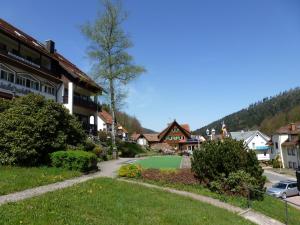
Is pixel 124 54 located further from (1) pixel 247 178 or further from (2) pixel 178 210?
(2) pixel 178 210

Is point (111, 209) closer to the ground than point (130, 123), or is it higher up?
closer to the ground

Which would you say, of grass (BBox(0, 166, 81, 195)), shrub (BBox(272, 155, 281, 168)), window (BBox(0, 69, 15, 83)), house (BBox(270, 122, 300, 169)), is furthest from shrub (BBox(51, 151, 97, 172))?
shrub (BBox(272, 155, 281, 168))

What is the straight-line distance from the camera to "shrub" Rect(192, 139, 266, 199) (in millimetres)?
20516

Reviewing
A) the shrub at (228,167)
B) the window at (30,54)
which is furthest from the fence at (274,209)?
the window at (30,54)

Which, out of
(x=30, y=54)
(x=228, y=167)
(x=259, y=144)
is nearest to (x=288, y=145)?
(x=259, y=144)

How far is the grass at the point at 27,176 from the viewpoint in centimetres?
1541

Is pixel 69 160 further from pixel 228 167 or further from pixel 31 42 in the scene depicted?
pixel 31 42

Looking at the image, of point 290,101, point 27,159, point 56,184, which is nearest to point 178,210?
point 56,184

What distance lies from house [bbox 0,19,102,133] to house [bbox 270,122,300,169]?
3430 cm

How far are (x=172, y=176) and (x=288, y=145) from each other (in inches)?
1944

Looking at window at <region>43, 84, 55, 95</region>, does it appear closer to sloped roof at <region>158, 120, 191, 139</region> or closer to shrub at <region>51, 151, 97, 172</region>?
shrub at <region>51, 151, 97, 172</region>

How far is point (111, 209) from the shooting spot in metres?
12.4

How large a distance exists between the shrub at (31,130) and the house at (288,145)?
4760cm

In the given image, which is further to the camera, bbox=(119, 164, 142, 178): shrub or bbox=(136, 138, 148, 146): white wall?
bbox=(136, 138, 148, 146): white wall
